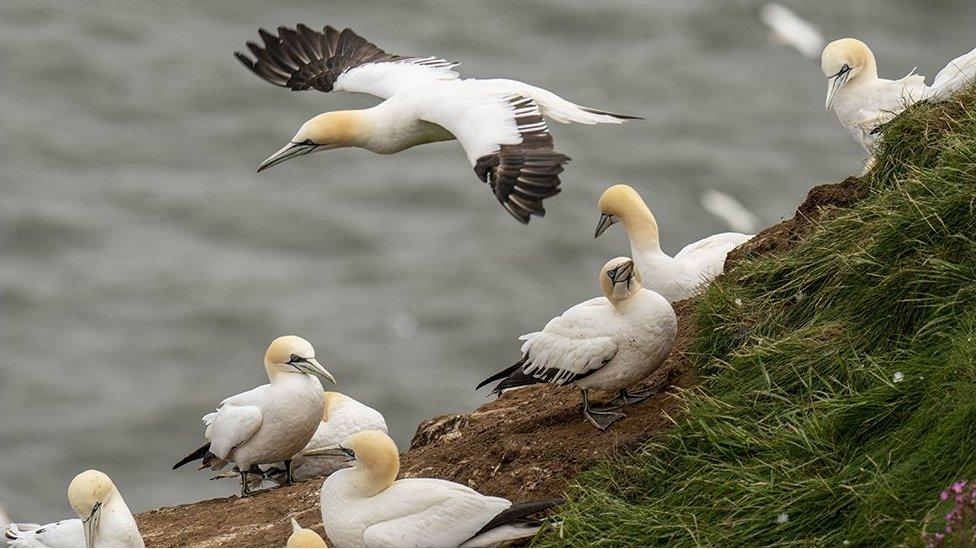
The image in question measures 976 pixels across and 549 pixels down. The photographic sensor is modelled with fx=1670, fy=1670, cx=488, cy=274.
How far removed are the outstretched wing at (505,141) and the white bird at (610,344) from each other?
53 cm

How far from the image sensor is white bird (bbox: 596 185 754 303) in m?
8.93

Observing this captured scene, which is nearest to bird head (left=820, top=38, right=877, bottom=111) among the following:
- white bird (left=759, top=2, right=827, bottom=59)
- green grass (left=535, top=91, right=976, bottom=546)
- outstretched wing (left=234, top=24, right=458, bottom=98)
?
green grass (left=535, top=91, right=976, bottom=546)

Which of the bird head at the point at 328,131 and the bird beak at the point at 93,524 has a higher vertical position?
the bird head at the point at 328,131

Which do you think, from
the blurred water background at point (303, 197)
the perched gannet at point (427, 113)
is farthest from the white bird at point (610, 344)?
the blurred water background at point (303, 197)

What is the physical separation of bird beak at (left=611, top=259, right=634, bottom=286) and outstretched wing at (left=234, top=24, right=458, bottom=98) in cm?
405

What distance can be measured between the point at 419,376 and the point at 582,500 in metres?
12.6

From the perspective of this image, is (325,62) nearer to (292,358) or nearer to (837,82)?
(292,358)

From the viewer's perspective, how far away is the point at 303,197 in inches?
875

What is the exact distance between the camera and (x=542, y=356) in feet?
24.5

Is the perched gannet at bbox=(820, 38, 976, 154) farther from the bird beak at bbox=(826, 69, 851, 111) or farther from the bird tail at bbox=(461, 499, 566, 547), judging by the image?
the bird tail at bbox=(461, 499, 566, 547)

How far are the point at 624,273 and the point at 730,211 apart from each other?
1281 centimetres

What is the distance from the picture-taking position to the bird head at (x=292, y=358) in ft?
28.6

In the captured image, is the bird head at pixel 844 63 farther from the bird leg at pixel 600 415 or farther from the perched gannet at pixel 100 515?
the perched gannet at pixel 100 515

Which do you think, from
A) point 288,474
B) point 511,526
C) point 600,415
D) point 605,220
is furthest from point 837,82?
point 511,526
